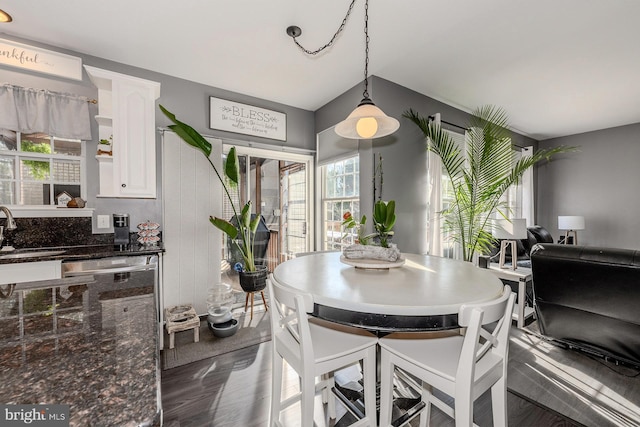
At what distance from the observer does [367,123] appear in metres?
2.03

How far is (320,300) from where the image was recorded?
1122mm

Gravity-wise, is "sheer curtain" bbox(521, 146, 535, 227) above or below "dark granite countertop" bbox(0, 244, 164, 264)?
above

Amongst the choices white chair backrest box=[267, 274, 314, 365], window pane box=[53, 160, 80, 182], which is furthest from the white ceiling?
white chair backrest box=[267, 274, 314, 365]

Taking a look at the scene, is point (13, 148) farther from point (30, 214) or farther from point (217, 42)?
point (217, 42)

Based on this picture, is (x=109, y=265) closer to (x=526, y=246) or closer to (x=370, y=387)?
(x=370, y=387)

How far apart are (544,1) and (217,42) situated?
2.71 meters

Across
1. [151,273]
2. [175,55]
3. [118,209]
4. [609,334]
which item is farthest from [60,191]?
[609,334]

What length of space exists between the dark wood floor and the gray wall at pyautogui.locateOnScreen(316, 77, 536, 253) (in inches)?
75.0

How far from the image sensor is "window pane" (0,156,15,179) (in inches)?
97.0

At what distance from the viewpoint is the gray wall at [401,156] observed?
10.7 feet

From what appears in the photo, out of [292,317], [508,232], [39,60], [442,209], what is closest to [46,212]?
[39,60]

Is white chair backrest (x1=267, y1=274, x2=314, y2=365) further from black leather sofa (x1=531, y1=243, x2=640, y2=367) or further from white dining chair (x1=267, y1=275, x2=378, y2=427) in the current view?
black leather sofa (x1=531, y1=243, x2=640, y2=367)

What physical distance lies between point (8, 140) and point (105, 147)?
743mm

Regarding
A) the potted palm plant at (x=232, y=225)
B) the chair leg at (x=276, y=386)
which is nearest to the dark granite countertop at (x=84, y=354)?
the chair leg at (x=276, y=386)
